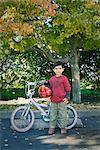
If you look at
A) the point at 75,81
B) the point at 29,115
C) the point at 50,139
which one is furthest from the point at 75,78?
the point at 50,139

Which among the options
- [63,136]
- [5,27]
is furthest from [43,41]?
[63,136]

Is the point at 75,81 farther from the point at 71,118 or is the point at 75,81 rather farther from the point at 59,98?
the point at 59,98

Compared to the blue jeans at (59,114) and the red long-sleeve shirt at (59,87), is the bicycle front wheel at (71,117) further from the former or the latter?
the red long-sleeve shirt at (59,87)

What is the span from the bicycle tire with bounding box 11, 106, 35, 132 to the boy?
42cm

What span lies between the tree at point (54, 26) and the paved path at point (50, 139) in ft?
10.5

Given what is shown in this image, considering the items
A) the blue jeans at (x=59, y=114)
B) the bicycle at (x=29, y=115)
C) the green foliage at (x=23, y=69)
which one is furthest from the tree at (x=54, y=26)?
the blue jeans at (x=59, y=114)

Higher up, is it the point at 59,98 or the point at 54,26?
the point at 54,26

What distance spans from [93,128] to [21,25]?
3.44 m

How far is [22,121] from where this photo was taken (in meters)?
6.45

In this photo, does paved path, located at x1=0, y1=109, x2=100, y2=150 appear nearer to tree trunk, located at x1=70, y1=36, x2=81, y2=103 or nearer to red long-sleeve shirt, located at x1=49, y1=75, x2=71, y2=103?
red long-sleeve shirt, located at x1=49, y1=75, x2=71, y2=103

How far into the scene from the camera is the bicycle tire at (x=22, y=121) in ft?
21.1

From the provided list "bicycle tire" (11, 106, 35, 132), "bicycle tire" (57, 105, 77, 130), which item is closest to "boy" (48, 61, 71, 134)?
"bicycle tire" (57, 105, 77, 130)

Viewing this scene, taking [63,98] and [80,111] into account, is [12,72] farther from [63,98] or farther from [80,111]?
[63,98]

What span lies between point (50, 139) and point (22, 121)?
35.0 inches
